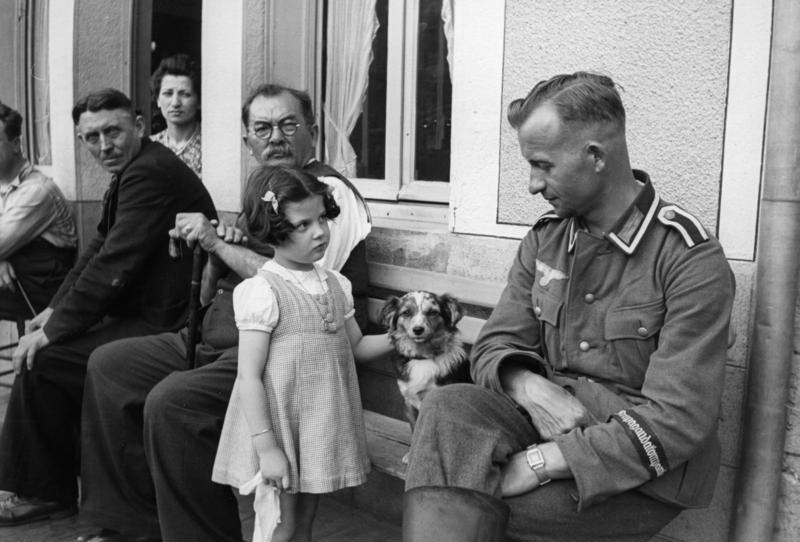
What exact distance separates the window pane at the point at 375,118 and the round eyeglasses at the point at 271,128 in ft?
2.77

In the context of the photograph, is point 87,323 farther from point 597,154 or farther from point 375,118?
point 597,154

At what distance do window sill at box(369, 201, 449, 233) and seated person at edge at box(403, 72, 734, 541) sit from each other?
60.6 inches

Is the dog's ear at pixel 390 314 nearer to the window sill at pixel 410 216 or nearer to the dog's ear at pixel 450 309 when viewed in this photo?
the dog's ear at pixel 450 309

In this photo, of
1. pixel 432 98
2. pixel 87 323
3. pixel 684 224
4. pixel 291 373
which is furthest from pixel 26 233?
pixel 684 224

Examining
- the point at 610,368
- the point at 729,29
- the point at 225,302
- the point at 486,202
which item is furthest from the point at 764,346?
the point at 225,302

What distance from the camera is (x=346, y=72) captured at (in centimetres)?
482

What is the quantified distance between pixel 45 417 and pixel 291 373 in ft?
5.65

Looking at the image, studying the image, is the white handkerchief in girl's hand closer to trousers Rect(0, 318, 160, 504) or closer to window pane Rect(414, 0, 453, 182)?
trousers Rect(0, 318, 160, 504)

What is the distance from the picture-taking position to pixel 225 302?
12.2ft

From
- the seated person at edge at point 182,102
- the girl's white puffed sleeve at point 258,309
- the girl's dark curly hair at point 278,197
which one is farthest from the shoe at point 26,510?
the seated person at edge at point 182,102

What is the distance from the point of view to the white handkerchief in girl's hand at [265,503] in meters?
2.95

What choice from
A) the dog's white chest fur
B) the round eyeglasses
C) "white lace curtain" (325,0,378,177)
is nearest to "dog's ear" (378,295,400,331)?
the dog's white chest fur

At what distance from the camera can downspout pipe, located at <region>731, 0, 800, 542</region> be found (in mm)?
2615

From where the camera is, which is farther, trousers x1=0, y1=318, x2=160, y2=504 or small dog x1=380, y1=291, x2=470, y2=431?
trousers x1=0, y1=318, x2=160, y2=504
